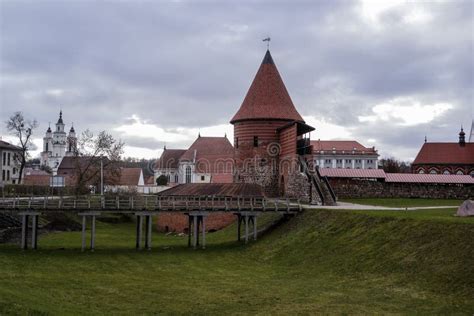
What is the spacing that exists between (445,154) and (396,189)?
23.7 m

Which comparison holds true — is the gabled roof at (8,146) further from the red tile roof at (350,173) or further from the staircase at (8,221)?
the red tile roof at (350,173)

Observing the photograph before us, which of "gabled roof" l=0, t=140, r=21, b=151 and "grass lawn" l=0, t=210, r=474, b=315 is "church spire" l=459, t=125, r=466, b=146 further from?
"gabled roof" l=0, t=140, r=21, b=151

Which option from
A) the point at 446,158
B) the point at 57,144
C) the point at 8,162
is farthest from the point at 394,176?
the point at 57,144

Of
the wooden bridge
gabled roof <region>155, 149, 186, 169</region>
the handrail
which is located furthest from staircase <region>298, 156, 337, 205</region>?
gabled roof <region>155, 149, 186, 169</region>

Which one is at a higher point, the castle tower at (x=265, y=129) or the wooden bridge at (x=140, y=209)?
the castle tower at (x=265, y=129)

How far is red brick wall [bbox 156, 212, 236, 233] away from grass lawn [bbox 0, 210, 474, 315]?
34.6 feet

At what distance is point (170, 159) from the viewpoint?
76.4 meters

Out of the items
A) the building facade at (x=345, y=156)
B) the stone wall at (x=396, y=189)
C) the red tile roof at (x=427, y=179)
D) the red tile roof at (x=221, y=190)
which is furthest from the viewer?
the building facade at (x=345, y=156)

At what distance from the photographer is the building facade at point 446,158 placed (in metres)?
57.5

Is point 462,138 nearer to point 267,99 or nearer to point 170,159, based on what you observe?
point 267,99

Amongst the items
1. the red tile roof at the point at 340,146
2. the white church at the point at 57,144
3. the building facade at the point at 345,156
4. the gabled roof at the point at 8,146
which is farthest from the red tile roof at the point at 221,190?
the white church at the point at 57,144

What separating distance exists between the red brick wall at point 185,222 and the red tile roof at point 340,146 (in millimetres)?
49958

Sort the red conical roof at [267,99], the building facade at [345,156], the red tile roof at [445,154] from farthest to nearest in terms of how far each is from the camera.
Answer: the building facade at [345,156] → the red tile roof at [445,154] → the red conical roof at [267,99]

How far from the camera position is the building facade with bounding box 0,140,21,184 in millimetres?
52875
